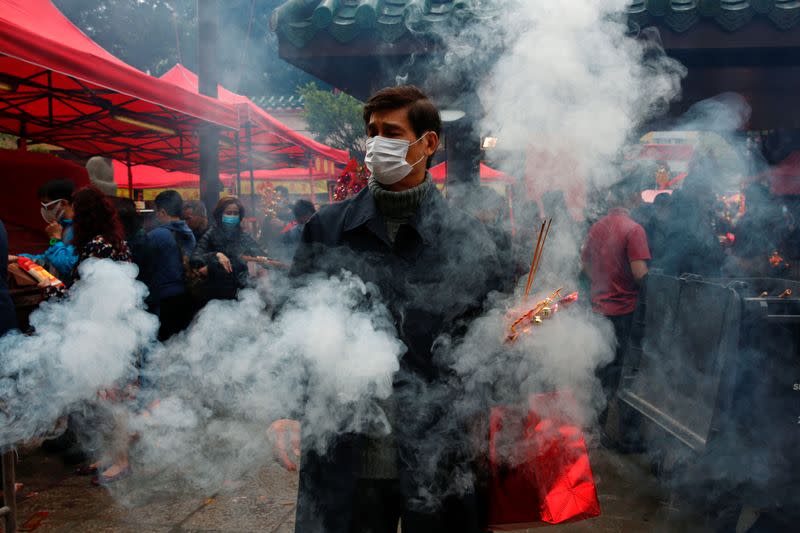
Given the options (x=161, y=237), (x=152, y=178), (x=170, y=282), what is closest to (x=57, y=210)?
(x=161, y=237)

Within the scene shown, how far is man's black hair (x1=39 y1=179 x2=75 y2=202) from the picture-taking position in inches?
179

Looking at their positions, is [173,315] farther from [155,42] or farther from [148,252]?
[155,42]

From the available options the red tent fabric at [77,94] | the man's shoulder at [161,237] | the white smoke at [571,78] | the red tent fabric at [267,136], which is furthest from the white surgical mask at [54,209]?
the red tent fabric at [267,136]

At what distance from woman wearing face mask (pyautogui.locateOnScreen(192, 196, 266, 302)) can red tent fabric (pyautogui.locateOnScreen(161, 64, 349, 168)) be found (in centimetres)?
294

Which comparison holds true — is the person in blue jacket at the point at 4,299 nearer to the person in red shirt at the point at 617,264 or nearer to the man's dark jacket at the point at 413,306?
the man's dark jacket at the point at 413,306

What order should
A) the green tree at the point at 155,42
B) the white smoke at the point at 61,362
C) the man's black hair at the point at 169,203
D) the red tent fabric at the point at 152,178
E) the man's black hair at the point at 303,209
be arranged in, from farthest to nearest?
the green tree at the point at 155,42, the red tent fabric at the point at 152,178, the man's black hair at the point at 303,209, the man's black hair at the point at 169,203, the white smoke at the point at 61,362

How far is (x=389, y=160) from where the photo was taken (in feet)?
6.82

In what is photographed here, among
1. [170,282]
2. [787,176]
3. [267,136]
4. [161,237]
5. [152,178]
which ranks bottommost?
[170,282]

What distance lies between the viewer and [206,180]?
698 centimetres

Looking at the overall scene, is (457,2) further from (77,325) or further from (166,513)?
(166,513)

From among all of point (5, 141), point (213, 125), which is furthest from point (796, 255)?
point (5, 141)

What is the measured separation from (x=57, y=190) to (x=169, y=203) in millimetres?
1145

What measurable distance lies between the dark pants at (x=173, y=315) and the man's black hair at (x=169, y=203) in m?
1.09

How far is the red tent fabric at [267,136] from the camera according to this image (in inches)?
340
